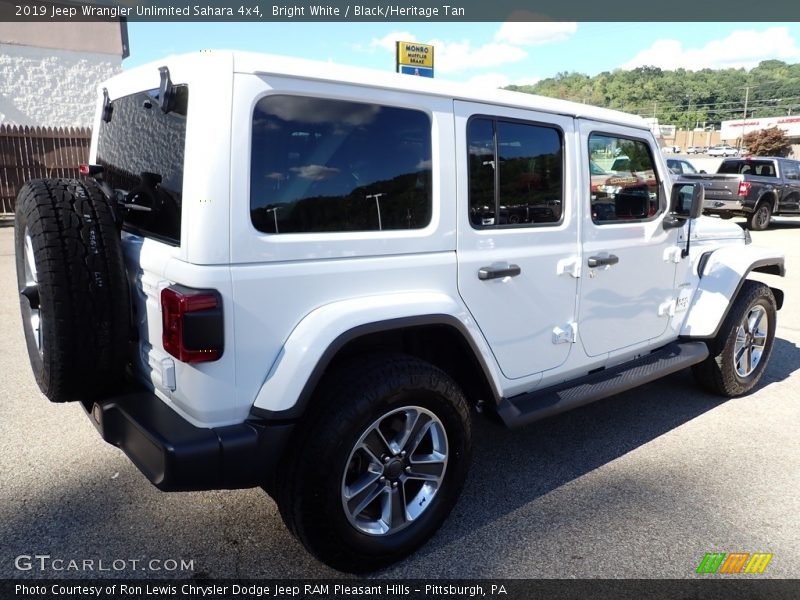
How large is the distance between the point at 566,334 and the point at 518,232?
0.66 metres

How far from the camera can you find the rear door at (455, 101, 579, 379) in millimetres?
2727

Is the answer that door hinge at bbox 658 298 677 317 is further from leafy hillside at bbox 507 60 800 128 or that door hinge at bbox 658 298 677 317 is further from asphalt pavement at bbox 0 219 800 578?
leafy hillside at bbox 507 60 800 128

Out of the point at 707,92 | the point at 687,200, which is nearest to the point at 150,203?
the point at 687,200

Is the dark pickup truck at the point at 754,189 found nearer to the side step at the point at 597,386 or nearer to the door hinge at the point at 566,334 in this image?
the side step at the point at 597,386

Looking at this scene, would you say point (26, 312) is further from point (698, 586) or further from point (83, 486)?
point (698, 586)

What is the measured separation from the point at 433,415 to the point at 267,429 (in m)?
0.74

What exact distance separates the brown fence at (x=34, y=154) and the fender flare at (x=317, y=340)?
13050mm

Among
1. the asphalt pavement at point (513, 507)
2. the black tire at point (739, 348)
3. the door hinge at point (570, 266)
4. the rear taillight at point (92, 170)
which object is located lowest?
the asphalt pavement at point (513, 507)

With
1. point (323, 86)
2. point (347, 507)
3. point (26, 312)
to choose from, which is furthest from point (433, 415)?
point (26, 312)

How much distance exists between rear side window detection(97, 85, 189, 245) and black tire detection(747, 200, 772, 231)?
51.8 feet

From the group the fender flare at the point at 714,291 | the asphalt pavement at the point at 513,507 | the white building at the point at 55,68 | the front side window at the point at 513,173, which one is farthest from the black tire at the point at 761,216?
the white building at the point at 55,68

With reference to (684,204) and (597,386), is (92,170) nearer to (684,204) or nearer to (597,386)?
(597,386)

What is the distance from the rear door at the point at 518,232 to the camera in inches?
107

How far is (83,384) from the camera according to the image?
2.35 meters
